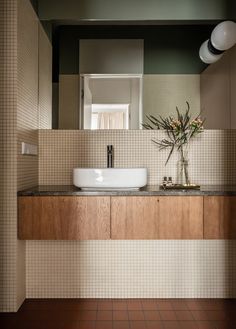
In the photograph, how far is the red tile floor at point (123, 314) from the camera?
2.27 meters

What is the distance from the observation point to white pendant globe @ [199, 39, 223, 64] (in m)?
2.93

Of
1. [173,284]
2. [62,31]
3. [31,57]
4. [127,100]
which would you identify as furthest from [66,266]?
[62,31]

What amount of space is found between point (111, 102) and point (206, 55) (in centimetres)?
86

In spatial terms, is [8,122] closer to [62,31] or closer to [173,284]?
[62,31]

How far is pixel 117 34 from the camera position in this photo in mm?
2971

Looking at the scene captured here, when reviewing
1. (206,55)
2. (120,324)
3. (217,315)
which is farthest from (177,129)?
(120,324)

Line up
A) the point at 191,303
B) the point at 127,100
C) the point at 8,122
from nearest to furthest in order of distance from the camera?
the point at 8,122 → the point at 191,303 → the point at 127,100

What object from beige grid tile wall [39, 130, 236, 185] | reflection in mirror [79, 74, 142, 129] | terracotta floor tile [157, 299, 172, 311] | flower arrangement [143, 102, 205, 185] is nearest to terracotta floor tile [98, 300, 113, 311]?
terracotta floor tile [157, 299, 172, 311]

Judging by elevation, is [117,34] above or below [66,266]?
above

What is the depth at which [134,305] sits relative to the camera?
260cm

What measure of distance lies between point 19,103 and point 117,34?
3.47ft

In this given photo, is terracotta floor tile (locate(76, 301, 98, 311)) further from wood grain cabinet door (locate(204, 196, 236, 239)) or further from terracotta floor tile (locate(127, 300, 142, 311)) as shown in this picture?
wood grain cabinet door (locate(204, 196, 236, 239))

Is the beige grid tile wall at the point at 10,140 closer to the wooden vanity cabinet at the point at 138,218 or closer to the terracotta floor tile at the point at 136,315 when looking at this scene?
the wooden vanity cabinet at the point at 138,218

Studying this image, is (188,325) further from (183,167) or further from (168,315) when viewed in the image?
(183,167)
